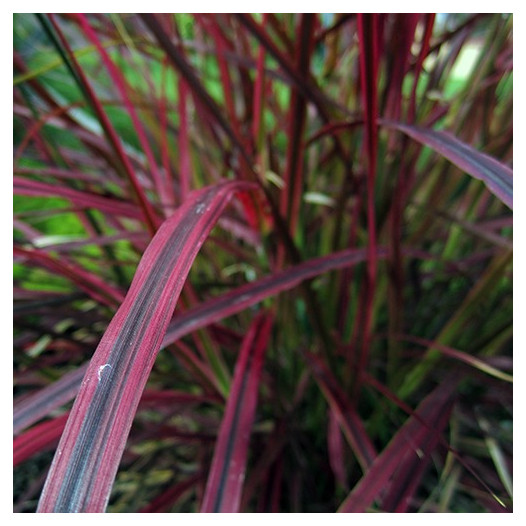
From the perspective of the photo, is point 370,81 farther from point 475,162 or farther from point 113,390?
point 113,390

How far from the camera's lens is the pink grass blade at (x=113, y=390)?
0.17m

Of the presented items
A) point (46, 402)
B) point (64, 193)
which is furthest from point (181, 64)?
point (46, 402)

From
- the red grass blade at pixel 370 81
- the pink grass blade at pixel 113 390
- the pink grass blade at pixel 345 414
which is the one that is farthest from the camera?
the pink grass blade at pixel 345 414

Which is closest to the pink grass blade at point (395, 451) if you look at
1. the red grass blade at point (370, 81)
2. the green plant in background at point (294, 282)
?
the green plant in background at point (294, 282)

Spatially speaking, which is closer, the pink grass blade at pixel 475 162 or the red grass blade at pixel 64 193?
the pink grass blade at pixel 475 162

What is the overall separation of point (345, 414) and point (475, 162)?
0.23 metres

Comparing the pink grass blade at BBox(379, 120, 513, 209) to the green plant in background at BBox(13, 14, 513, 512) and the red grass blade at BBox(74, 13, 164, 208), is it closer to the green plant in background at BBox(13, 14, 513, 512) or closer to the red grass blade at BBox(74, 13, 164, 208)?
the green plant in background at BBox(13, 14, 513, 512)

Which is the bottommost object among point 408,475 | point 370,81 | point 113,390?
point 408,475

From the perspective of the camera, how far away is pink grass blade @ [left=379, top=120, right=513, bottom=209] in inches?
10.3

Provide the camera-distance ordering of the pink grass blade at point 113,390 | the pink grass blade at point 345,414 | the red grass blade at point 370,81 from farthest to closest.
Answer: the pink grass blade at point 345,414
the red grass blade at point 370,81
the pink grass blade at point 113,390

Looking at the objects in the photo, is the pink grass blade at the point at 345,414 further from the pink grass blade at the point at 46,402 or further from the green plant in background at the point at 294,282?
the pink grass blade at the point at 46,402

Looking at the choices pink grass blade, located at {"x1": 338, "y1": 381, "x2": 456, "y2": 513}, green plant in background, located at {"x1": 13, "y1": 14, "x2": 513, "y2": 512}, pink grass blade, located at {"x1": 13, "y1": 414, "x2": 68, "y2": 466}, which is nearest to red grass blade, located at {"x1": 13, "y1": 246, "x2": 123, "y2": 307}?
green plant in background, located at {"x1": 13, "y1": 14, "x2": 513, "y2": 512}

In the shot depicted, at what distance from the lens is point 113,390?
182 millimetres

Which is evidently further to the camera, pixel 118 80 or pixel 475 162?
pixel 118 80
